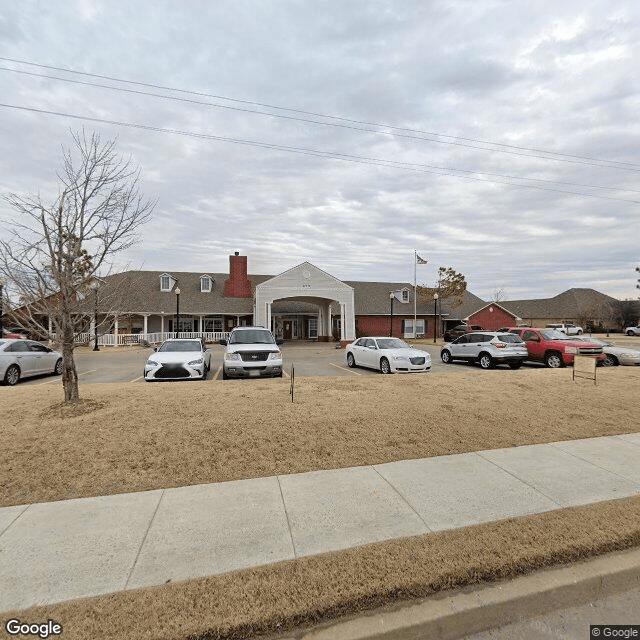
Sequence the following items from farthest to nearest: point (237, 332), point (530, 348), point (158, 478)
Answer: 1. point (530, 348)
2. point (237, 332)
3. point (158, 478)

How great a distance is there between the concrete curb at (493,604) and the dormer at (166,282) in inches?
1357

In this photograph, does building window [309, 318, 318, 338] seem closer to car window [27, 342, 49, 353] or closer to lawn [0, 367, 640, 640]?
car window [27, 342, 49, 353]

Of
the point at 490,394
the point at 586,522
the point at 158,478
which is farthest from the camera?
the point at 490,394

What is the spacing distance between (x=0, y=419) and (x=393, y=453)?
21.2 feet

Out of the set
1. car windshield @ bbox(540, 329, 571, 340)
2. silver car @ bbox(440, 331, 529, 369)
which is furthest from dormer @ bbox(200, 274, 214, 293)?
car windshield @ bbox(540, 329, 571, 340)

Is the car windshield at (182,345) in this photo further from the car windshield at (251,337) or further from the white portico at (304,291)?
the white portico at (304,291)

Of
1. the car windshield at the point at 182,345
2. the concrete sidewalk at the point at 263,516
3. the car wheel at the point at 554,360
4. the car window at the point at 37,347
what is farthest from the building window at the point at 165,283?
the concrete sidewalk at the point at 263,516

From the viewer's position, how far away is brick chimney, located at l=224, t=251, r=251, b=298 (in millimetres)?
35500

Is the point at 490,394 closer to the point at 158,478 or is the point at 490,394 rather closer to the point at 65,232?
the point at 158,478

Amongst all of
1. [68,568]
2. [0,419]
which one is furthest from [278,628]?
[0,419]

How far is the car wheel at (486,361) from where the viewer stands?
51.4 feet

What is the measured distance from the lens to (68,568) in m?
2.98

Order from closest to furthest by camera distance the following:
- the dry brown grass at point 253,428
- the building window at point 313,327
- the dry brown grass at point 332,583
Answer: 1. the dry brown grass at point 332,583
2. the dry brown grass at point 253,428
3. the building window at point 313,327

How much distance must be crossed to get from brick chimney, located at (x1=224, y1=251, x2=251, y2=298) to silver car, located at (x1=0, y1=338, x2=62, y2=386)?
71.1ft
